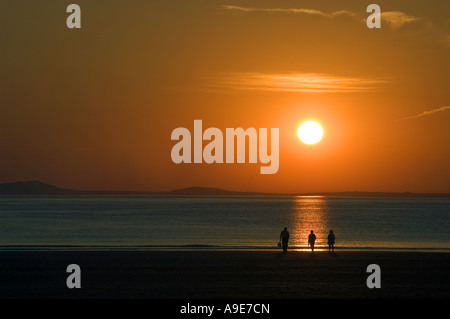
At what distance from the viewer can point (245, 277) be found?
29.1 m

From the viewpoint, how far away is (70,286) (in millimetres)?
25953

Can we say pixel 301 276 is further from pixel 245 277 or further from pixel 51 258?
pixel 51 258

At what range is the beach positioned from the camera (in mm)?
24569

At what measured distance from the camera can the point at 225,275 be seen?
98.1ft

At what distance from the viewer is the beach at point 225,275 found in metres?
24.6

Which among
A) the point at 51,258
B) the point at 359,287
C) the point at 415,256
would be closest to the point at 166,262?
the point at 51,258

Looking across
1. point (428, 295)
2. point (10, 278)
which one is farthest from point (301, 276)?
point (10, 278)
